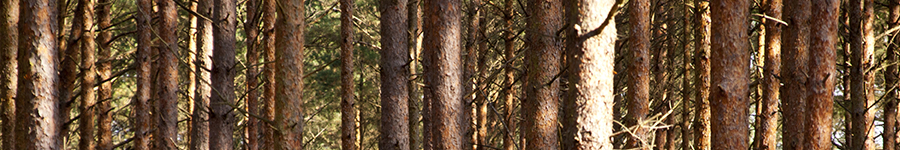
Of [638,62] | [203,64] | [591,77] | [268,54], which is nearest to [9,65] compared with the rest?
[203,64]

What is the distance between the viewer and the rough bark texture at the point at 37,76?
6574 mm

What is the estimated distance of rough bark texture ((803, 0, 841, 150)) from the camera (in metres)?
7.21

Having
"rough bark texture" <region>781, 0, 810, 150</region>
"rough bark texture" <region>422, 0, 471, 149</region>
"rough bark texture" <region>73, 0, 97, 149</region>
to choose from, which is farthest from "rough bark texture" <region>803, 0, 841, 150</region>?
"rough bark texture" <region>73, 0, 97, 149</region>

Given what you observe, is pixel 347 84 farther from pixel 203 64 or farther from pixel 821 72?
pixel 821 72

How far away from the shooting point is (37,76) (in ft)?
21.6

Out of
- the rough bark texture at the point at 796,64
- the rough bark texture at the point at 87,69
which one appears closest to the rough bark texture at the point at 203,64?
the rough bark texture at the point at 87,69

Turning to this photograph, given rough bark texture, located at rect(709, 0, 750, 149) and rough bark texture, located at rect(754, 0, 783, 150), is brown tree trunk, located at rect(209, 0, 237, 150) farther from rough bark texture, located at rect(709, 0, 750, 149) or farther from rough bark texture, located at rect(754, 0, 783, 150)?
rough bark texture, located at rect(754, 0, 783, 150)

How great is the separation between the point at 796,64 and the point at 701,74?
1.75 metres

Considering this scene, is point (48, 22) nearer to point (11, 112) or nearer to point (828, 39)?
point (11, 112)

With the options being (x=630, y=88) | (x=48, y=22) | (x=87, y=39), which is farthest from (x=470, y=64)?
(x=48, y=22)

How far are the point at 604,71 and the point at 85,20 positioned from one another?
699cm

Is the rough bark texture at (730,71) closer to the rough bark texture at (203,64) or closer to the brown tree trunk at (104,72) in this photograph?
the rough bark texture at (203,64)

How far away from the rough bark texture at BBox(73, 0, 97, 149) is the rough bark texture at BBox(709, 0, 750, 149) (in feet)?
23.9

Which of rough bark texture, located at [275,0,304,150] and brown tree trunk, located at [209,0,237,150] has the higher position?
brown tree trunk, located at [209,0,237,150]
